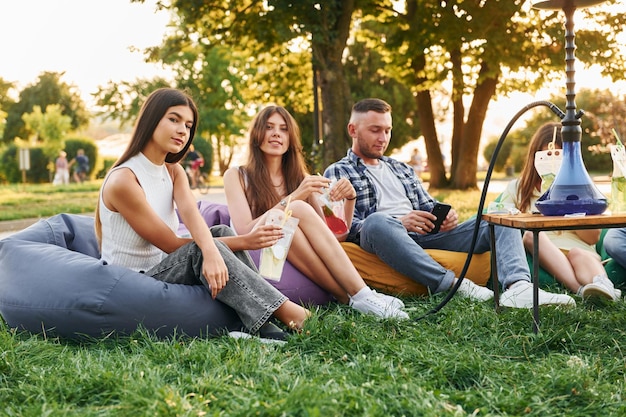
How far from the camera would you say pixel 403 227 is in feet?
14.9

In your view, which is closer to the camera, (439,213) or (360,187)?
(439,213)

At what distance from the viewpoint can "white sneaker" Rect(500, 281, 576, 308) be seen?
3.95 metres

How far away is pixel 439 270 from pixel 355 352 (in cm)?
145

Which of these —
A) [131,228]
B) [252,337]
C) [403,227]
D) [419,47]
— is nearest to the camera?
[252,337]

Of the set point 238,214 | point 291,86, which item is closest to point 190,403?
point 238,214

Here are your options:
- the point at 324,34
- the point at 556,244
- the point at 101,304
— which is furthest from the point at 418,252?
the point at 324,34

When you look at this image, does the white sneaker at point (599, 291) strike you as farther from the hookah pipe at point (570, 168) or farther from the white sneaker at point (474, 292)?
the hookah pipe at point (570, 168)

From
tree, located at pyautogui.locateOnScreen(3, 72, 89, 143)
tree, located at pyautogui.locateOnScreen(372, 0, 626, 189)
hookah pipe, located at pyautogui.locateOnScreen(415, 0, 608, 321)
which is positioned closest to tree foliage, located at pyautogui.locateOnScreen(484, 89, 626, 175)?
tree, located at pyautogui.locateOnScreen(372, 0, 626, 189)

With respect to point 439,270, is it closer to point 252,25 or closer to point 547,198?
point 547,198

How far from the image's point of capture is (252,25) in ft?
43.3

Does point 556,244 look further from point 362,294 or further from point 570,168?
point 362,294

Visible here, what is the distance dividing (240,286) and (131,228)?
632mm

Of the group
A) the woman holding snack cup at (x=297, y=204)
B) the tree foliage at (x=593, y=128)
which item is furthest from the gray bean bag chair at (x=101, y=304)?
the tree foliage at (x=593, y=128)

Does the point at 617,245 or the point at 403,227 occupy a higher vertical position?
the point at 403,227
